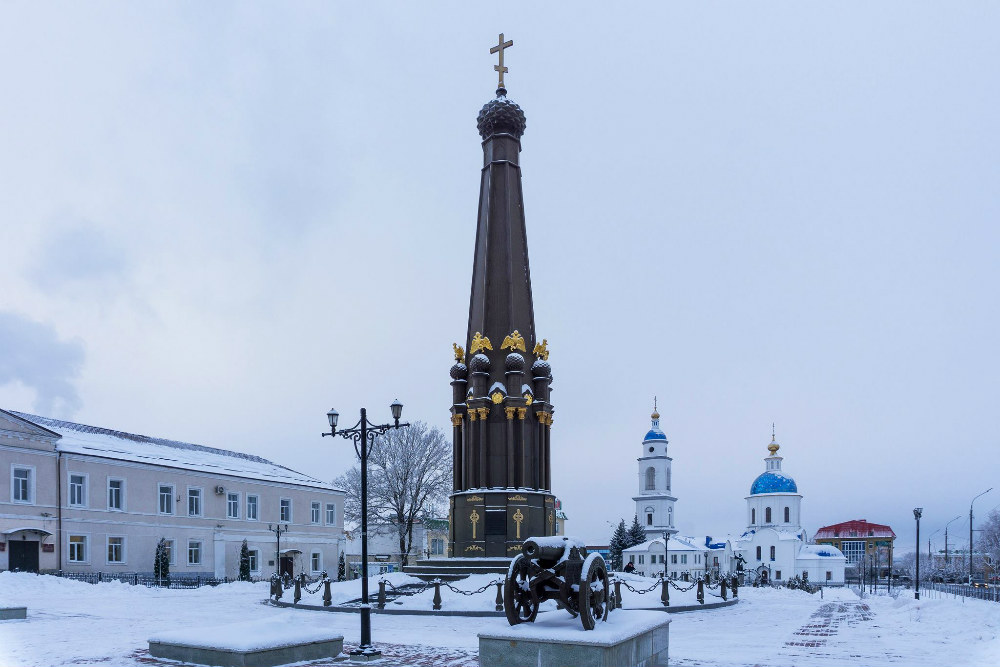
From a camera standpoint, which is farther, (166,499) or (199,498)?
(199,498)

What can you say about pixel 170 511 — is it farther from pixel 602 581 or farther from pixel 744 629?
pixel 602 581

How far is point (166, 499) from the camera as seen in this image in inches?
1460

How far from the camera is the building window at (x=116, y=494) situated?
34.4 meters

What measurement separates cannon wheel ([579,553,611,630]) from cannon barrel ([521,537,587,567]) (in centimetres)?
34

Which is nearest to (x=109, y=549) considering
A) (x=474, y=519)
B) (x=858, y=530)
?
(x=474, y=519)

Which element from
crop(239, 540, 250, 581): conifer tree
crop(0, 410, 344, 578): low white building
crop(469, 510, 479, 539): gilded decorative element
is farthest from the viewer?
crop(239, 540, 250, 581): conifer tree

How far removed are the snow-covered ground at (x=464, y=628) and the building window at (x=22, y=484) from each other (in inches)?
180

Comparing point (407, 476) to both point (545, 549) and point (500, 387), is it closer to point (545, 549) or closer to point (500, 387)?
point (500, 387)

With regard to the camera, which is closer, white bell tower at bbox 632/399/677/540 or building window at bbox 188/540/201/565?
building window at bbox 188/540/201/565

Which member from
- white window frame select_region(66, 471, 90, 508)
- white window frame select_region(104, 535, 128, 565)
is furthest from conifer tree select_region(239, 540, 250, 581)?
white window frame select_region(66, 471, 90, 508)

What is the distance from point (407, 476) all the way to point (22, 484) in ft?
69.2

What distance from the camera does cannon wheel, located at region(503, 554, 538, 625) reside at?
11633mm

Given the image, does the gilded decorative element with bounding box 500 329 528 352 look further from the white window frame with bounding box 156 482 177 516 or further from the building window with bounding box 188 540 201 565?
the building window with bounding box 188 540 201 565

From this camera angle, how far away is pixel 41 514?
3134 centimetres
